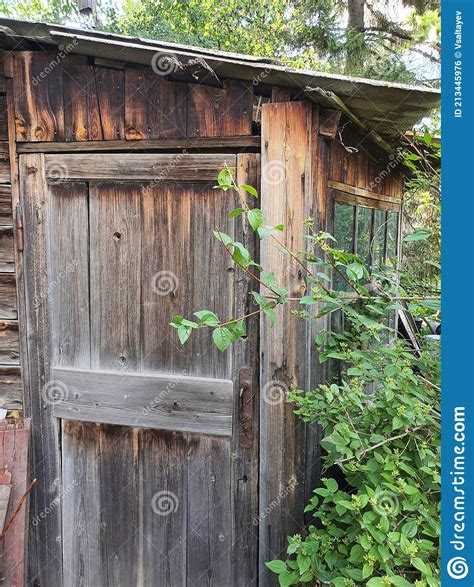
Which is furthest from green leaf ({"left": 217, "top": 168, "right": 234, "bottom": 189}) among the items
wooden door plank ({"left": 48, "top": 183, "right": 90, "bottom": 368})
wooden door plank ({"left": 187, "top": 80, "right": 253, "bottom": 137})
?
wooden door plank ({"left": 48, "top": 183, "right": 90, "bottom": 368})

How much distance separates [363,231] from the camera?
10.6 ft

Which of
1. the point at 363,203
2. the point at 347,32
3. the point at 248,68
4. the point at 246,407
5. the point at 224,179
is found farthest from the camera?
the point at 347,32

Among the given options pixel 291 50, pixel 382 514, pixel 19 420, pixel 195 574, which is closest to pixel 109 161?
pixel 19 420

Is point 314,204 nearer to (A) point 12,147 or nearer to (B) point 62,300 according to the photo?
(B) point 62,300

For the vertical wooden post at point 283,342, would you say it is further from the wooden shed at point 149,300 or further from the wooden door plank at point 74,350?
the wooden door plank at point 74,350

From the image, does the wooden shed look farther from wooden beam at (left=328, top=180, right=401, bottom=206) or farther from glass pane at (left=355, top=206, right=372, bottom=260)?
glass pane at (left=355, top=206, right=372, bottom=260)

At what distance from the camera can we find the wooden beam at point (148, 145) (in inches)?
88.9

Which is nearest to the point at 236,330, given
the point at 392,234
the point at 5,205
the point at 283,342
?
the point at 283,342

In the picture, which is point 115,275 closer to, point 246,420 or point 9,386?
point 9,386

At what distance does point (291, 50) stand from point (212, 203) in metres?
8.20

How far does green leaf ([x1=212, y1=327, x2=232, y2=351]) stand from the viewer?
172 cm

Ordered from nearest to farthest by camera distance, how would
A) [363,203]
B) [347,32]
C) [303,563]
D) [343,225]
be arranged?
[303,563], [343,225], [363,203], [347,32]

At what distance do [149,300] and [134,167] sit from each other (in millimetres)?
700

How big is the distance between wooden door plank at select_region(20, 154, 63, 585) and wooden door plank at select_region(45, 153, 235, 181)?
124 millimetres
